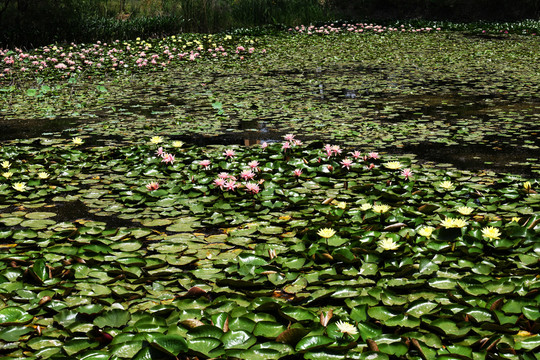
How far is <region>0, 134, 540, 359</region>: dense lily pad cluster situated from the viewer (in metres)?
1.62

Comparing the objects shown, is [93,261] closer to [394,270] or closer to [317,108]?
[394,270]

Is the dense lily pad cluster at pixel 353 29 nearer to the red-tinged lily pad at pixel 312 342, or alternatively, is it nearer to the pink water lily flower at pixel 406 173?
the pink water lily flower at pixel 406 173

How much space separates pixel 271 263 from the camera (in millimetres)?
2156

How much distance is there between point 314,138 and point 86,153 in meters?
1.98

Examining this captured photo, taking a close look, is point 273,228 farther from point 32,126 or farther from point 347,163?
point 32,126

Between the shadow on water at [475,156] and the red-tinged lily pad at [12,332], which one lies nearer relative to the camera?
the red-tinged lily pad at [12,332]

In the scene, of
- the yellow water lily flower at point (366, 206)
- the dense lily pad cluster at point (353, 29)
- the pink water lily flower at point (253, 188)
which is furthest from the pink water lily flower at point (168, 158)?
the dense lily pad cluster at point (353, 29)

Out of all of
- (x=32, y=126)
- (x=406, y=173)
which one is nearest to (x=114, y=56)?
(x=32, y=126)

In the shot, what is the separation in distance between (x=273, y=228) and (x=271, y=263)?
0.41 m

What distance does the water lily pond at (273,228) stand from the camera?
1.65m

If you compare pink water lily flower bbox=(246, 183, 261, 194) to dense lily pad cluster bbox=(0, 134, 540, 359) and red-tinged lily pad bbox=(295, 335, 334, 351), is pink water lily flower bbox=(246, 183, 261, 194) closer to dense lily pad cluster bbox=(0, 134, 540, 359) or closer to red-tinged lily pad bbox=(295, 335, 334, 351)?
dense lily pad cluster bbox=(0, 134, 540, 359)

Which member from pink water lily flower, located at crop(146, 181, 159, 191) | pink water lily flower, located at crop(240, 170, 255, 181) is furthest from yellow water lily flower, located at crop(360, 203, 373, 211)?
pink water lily flower, located at crop(146, 181, 159, 191)

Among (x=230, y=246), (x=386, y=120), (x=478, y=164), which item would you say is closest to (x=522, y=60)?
(x=386, y=120)

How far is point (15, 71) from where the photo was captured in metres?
8.48
